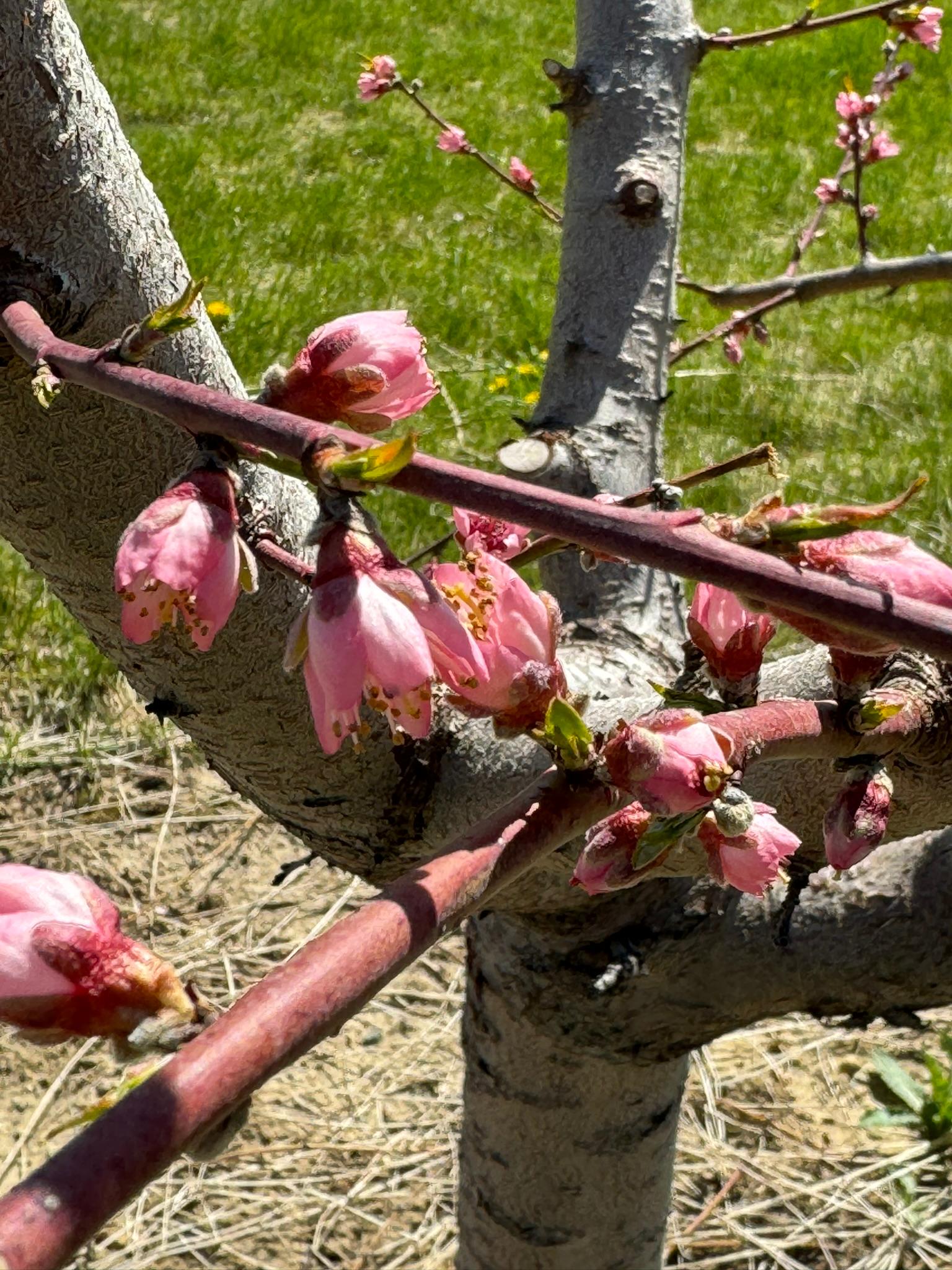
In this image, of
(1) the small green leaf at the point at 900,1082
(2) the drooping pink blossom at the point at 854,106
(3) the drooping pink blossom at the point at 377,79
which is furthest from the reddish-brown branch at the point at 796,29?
(1) the small green leaf at the point at 900,1082

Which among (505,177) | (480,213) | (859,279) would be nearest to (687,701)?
(859,279)

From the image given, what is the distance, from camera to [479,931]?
124 cm

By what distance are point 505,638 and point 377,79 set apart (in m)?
1.90

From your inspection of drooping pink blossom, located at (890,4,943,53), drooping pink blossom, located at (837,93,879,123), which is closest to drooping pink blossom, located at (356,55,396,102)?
drooping pink blossom, located at (837,93,879,123)

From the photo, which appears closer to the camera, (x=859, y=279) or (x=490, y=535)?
(x=490, y=535)

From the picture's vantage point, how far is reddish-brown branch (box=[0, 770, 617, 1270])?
1.14 feet

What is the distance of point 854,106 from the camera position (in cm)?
203

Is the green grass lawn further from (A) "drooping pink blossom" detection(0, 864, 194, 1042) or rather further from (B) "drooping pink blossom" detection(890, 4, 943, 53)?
(A) "drooping pink blossom" detection(0, 864, 194, 1042)

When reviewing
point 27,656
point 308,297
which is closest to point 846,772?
point 27,656

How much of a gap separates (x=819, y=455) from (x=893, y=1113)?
1.83 metres

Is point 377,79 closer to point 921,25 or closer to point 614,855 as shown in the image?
point 921,25

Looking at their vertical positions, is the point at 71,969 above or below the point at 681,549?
below

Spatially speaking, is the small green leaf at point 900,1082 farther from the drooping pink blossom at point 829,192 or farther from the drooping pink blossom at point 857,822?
the drooping pink blossom at point 857,822

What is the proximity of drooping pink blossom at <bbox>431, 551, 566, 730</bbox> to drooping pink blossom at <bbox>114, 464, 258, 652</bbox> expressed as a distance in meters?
0.12
